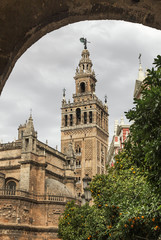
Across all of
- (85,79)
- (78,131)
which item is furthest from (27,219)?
(85,79)

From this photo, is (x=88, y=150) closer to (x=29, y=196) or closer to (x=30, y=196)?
(x=30, y=196)

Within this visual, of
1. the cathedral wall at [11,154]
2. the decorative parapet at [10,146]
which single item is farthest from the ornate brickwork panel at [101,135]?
the cathedral wall at [11,154]

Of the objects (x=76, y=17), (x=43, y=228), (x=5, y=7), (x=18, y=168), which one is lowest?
(x=43, y=228)

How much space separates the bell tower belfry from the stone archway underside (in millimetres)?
56077

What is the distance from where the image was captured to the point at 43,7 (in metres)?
2.88

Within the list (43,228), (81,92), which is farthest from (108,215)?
(81,92)

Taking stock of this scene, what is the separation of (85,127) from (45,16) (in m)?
60.1

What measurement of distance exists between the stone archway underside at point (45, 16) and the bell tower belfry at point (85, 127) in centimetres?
5608

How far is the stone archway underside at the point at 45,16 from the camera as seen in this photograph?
271cm

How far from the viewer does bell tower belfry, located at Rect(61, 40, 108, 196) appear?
6075cm

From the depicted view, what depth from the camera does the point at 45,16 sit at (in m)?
2.97

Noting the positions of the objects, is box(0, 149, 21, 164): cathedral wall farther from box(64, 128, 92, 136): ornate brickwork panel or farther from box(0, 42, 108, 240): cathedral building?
box(64, 128, 92, 136): ornate brickwork panel

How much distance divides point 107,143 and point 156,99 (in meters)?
61.9

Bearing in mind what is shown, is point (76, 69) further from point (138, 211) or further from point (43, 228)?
point (138, 211)
